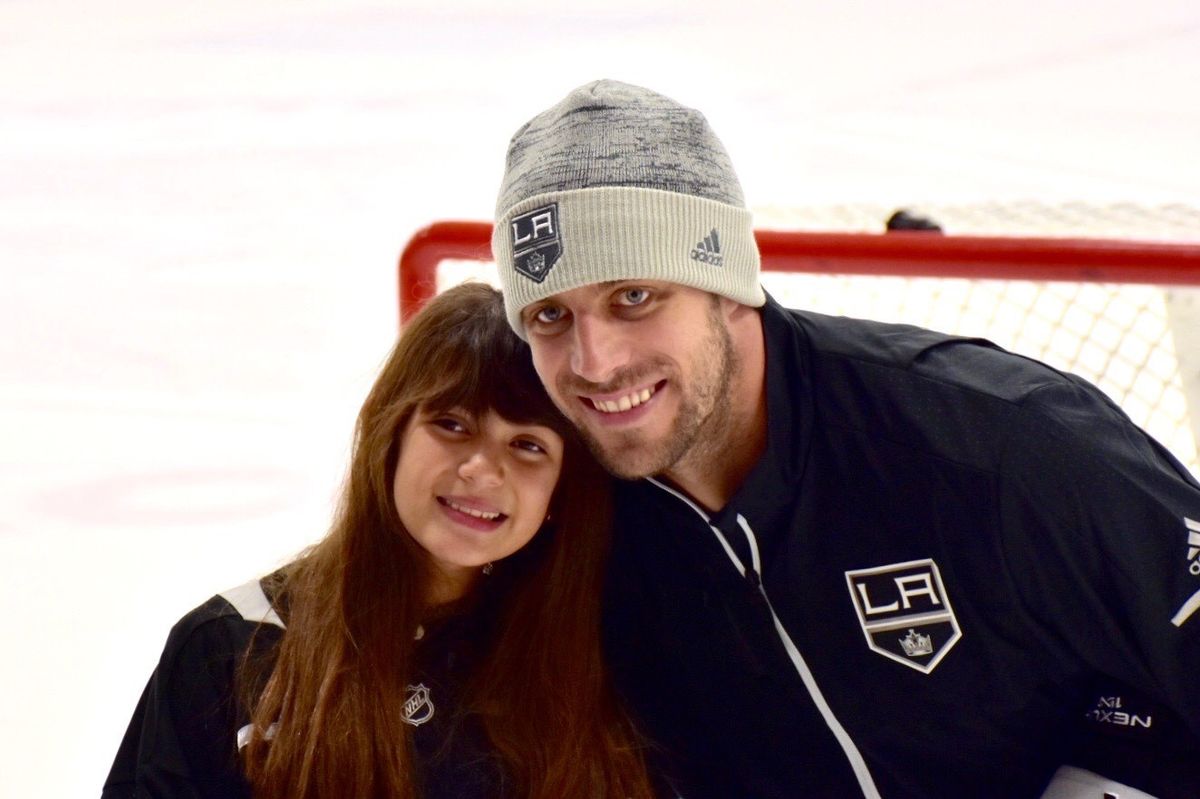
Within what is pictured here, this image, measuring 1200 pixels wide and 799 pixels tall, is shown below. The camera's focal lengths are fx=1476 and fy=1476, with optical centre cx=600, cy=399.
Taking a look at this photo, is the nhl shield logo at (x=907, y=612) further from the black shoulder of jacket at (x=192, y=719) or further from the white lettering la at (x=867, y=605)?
the black shoulder of jacket at (x=192, y=719)

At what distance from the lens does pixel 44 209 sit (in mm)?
4172

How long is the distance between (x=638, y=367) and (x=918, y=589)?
39 cm

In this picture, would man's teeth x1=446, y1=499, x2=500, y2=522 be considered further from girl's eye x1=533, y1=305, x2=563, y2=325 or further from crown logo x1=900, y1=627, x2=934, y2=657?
crown logo x1=900, y1=627, x2=934, y2=657

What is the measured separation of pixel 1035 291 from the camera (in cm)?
209

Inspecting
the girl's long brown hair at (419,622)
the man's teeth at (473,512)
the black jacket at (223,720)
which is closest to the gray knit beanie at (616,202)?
the girl's long brown hair at (419,622)

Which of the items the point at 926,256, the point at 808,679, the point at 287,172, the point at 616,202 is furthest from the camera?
the point at 287,172

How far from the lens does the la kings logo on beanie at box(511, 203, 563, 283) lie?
1.59 metres

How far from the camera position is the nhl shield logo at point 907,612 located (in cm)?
162

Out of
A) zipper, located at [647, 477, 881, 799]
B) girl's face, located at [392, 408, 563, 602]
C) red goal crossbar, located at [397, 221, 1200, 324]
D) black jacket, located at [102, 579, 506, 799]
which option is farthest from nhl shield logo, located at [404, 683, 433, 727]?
red goal crossbar, located at [397, 221, 1200, 324]

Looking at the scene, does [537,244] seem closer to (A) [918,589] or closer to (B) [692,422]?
(B) [692,422]

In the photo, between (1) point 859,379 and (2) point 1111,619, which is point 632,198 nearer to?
(1) point 859,379

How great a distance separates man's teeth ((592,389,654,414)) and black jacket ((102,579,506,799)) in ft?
1.17

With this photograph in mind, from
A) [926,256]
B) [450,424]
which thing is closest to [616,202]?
[450,424]

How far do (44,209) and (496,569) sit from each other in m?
2.87
